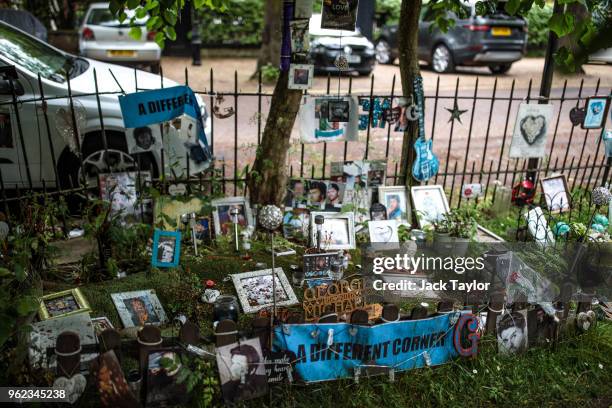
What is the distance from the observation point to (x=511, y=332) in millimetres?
3426

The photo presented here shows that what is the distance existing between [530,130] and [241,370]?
12.1ft

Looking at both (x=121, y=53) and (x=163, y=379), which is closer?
(x=163, y=379)

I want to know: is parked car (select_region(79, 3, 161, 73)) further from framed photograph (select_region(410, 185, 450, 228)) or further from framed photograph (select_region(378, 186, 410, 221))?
framed photograph (select_region(410, 185, 450, 228))

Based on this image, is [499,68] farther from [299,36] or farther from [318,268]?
[318,268]

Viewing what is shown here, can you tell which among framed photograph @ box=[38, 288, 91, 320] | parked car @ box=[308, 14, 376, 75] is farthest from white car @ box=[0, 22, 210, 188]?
parked car @ box=[308, 14, 376, 75]

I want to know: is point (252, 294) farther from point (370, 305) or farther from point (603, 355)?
point (603, 355)

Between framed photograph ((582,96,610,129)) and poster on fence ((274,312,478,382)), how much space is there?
319cm

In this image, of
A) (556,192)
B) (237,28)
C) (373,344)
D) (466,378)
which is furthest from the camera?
(237,28)

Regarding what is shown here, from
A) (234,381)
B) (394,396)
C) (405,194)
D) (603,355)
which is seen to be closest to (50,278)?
(234,381)

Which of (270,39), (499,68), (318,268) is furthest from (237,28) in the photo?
(318,268)

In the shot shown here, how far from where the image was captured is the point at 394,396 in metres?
3.08

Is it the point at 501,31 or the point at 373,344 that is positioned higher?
the point at 501,31

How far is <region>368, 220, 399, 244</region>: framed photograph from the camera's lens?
4.50 meters

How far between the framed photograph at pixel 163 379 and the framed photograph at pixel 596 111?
4.61 metres
